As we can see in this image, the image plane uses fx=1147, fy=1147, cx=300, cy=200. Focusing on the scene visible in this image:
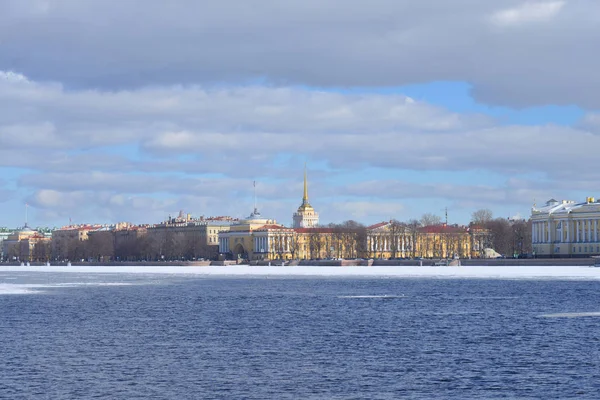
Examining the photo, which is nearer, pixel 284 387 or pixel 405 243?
pixel 284 387

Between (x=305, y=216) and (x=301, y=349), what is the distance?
165972 mm

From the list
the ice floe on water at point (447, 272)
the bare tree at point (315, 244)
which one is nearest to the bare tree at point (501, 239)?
the bare tree at point (315, 244)

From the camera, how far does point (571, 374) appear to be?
20.9 metres

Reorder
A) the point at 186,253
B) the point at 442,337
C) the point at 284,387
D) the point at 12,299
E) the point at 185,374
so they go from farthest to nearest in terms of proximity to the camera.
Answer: the point at 186,253
the point at 12,299
the point at 442,337
the point at 185,374
the point at 284,387

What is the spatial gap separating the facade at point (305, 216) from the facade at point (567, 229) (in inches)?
2538

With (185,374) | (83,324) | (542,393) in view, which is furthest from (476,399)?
(83,324)

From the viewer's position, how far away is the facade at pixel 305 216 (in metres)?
191

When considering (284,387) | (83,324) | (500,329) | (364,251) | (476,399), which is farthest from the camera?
(364,251)

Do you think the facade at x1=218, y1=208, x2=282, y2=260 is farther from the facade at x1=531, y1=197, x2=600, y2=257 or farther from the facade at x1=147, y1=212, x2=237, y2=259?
the facade at x1=531, y1=197, x2=600, y2=257

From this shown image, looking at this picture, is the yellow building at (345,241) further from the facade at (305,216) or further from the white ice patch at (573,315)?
the white ice patch at (573,315)

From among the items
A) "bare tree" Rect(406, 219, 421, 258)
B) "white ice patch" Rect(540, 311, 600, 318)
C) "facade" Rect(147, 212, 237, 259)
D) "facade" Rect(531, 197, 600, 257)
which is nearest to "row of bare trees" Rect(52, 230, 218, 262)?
"facade" Rect(147, 212, 237, 259)

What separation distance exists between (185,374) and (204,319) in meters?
12.2

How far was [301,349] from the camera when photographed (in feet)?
82.1

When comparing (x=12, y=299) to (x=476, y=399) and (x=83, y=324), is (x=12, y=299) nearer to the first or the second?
(x=83, y=324)
